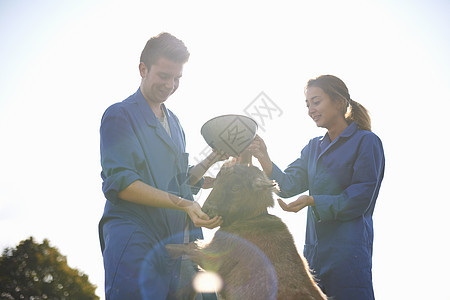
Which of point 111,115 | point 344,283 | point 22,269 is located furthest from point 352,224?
point 22,269

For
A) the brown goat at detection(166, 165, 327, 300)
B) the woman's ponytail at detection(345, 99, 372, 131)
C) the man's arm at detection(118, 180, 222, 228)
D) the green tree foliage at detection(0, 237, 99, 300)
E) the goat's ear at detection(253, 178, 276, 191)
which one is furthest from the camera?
the green tree foliage at detection(0, 237, 99, 300)

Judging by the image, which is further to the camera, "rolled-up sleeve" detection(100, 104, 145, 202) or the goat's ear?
the goat's ear

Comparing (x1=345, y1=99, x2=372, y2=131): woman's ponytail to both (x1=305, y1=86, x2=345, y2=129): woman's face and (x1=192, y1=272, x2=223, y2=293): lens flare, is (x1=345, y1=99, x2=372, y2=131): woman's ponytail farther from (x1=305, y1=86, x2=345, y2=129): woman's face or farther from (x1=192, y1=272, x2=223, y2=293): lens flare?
(x1=192, y1=272, x2=223, y2=293): lens flare

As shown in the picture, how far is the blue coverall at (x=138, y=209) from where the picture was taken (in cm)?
328

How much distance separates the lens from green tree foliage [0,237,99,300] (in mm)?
26016

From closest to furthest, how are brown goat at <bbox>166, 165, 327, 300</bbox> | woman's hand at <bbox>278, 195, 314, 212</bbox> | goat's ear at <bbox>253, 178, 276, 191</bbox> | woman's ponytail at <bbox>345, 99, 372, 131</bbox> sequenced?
brown goat at <bbox>166, 165, 327, 300</bbox>
woman's hand at <bbox>278, 195, 314, 212</bbox>
goat's ear at <bbox>253, 178, 276, 191</bbox>
woman's ponytail at <bbox>345, 99, 372, 131</bbox>

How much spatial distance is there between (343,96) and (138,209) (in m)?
3.60

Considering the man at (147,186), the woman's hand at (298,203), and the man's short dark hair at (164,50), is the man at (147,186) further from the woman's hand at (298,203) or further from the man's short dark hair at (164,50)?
the woman's hand at (298,203)

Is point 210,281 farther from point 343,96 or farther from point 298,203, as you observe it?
point 343,96

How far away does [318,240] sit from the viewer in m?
4.77

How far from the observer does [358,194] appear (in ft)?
14.1

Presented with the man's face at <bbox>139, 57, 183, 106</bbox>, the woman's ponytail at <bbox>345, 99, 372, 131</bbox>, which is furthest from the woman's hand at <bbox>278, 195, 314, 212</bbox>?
the man's face at <bbox>139, 57, 183, 106</bbox>

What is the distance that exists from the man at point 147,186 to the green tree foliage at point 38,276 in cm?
2714

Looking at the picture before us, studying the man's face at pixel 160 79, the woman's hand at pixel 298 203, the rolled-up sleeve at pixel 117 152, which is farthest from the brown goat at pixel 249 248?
the man's face at pixel 160 79
